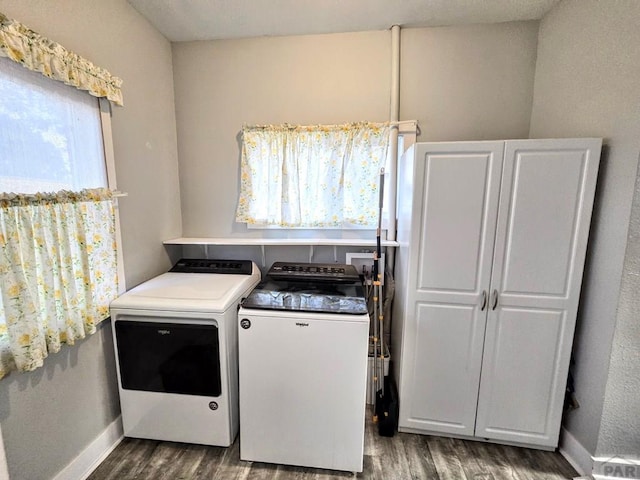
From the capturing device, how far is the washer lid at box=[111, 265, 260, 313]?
1595mm

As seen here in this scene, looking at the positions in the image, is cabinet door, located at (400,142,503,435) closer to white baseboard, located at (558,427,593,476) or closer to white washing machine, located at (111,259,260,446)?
white baseboard, located at (558,427,593,476)

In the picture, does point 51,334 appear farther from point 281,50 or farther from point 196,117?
point 281,50

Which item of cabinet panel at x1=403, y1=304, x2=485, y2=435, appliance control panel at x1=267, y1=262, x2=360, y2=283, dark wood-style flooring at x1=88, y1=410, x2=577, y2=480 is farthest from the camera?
appliance control panel at x1=267, y1=262, x2=360, y2=283

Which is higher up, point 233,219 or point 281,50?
point 281,50

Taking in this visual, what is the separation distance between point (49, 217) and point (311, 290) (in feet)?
4.45

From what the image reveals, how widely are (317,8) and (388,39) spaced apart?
0.57 metres

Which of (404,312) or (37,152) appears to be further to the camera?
(404,312)

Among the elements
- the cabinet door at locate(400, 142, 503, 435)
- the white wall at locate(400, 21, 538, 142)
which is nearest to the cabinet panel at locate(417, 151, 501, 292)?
the cabinet door at locate(400, 142, 503, 435)

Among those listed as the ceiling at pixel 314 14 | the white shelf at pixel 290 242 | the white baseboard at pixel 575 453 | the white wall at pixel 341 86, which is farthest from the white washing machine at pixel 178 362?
the white baseboard at pixel 575 453

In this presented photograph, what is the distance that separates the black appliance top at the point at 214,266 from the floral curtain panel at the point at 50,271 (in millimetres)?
576

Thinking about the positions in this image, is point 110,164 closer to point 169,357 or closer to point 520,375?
point 169,357

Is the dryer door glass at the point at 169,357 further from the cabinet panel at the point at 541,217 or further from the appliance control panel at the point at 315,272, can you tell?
the cabinet panel at the point at 541,217

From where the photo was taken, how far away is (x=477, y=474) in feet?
5.22

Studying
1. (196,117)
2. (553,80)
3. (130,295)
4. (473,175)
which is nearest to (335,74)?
(196,117)
